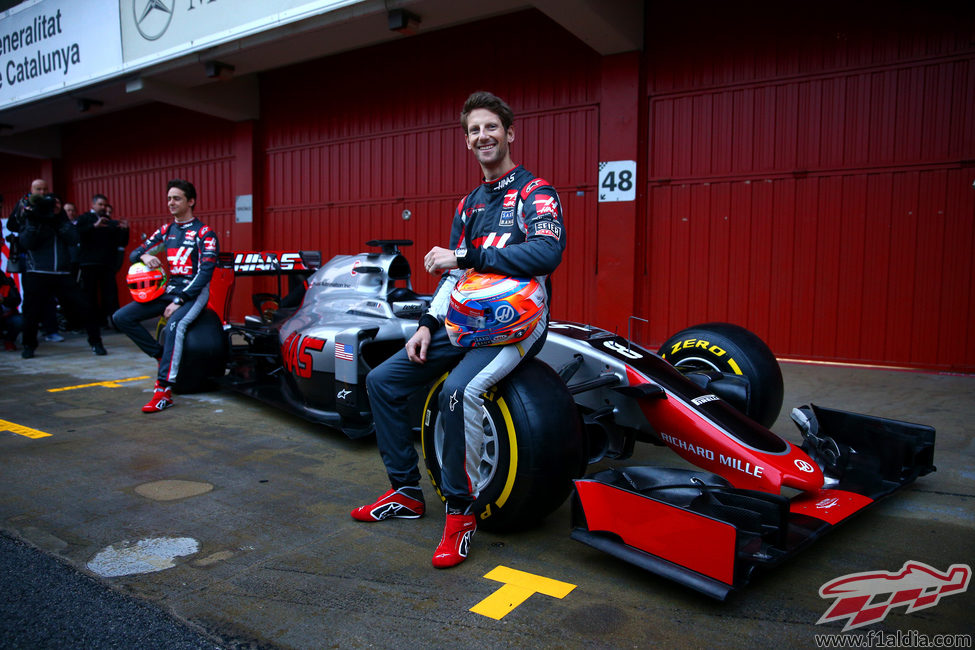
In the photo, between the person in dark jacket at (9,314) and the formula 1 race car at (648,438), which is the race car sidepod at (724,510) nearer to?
the formula 1 race car at (648,438)

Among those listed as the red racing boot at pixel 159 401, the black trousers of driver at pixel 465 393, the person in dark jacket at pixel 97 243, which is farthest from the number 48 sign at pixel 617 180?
the person in dark jacket at pixel 97 243

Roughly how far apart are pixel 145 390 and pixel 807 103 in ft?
23.4

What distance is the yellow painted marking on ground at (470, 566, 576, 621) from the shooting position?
2199 millimetres

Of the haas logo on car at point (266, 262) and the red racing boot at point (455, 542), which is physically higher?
the haas logo on car at point (266, 262)

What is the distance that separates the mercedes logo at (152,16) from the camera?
9180 mm

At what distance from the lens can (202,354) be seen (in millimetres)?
5613

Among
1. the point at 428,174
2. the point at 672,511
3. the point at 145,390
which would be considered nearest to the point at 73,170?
the point at 428,174

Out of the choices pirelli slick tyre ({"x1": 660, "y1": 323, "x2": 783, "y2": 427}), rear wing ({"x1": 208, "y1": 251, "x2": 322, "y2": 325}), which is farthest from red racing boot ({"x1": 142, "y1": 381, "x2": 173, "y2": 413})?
pirelli slick tyre ({"x1": 660, "y1": 323, "x2": 783, "y2": 427})

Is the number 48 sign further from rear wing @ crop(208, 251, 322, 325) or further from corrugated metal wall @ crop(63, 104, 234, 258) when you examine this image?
corrugated metal wall @ crop(63, 104, 234, 258)

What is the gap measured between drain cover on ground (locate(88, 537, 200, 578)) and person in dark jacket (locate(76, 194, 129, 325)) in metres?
7.40

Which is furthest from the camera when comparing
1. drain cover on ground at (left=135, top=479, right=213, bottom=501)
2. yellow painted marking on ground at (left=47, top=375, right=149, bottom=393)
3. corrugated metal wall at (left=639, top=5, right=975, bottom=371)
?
corrugated metal wall at (left=639, top=5, right=975, bottom=371)

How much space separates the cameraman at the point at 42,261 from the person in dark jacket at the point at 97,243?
0.69 m

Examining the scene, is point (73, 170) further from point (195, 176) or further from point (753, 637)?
point (753, 637)

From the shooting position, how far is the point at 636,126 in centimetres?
758
